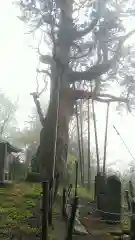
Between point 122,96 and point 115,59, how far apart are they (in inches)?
147

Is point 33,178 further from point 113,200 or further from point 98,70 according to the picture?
point 113,200

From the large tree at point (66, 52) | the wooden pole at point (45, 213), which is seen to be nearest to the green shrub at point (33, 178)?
the large tree at point (66, 52)

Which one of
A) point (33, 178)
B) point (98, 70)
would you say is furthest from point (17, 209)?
point (98, 70)

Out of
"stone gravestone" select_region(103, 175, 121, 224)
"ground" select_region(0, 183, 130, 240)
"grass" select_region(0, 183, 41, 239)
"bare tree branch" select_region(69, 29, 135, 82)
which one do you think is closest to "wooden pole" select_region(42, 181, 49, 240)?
"ground" select_region(0, 183, 130, 240)

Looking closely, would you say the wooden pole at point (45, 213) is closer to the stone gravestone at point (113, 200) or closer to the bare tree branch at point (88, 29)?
the stone gravestone at point (113, 200)

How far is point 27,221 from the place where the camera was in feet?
28.9

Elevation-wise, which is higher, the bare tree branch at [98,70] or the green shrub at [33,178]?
the bare tree branch at [98,70]

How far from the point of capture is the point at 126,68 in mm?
23500

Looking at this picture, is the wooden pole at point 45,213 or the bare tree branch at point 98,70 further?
the bare tree branch at point 98,70

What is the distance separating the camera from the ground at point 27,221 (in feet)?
Answer: 24.6

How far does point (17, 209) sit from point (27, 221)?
4.57ft

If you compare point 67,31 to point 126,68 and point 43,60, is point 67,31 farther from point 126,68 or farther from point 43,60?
point 126,68

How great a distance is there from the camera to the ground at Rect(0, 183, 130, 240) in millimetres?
7512

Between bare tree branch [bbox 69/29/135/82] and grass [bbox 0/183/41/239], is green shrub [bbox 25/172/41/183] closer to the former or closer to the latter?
grass [bbox 0/183/41/239]
